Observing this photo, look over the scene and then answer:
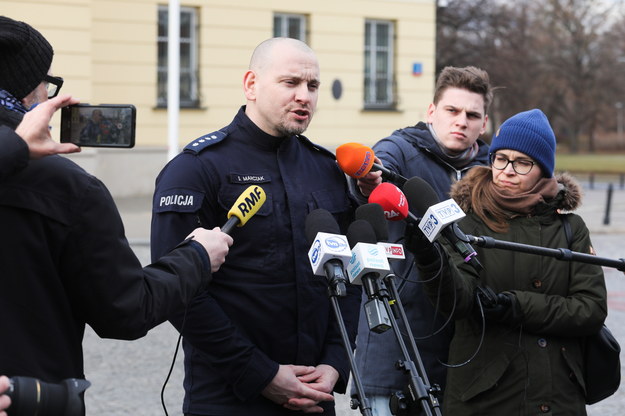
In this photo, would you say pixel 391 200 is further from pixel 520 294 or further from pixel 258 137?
pixel 520 294

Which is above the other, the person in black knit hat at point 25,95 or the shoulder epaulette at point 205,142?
the person in black knit hat at point 25,95

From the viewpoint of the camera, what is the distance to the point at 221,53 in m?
20.9

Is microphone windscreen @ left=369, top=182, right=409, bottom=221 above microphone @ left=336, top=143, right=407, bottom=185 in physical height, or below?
below

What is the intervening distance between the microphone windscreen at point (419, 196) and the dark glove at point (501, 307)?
0.47m

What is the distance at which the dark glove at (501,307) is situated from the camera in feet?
12.3

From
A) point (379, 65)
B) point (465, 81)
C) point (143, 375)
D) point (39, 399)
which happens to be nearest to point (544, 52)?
point (379, 65)

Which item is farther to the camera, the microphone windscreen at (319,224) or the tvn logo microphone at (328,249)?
the microphone windscreen at (319,224)

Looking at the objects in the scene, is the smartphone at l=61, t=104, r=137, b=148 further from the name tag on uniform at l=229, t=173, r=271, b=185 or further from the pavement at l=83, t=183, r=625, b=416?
the pavement at l=83, t=183, r=625, b=416

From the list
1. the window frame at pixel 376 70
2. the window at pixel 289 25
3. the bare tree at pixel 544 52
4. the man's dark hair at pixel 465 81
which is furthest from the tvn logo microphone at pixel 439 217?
the bare tree at pixel 544 52

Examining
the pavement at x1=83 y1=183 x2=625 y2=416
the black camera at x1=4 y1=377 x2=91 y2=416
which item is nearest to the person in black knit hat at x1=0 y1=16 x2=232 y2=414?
the black camera at x1=4 y1=377 x2=91 y2=416

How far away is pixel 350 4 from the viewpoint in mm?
22344

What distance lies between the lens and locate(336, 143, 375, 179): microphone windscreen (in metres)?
3.54

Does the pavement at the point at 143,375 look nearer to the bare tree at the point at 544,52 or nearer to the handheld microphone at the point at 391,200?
the handheld microphone at the point at 391,200

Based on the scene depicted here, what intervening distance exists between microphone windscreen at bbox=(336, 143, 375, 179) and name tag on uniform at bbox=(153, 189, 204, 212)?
527mm
